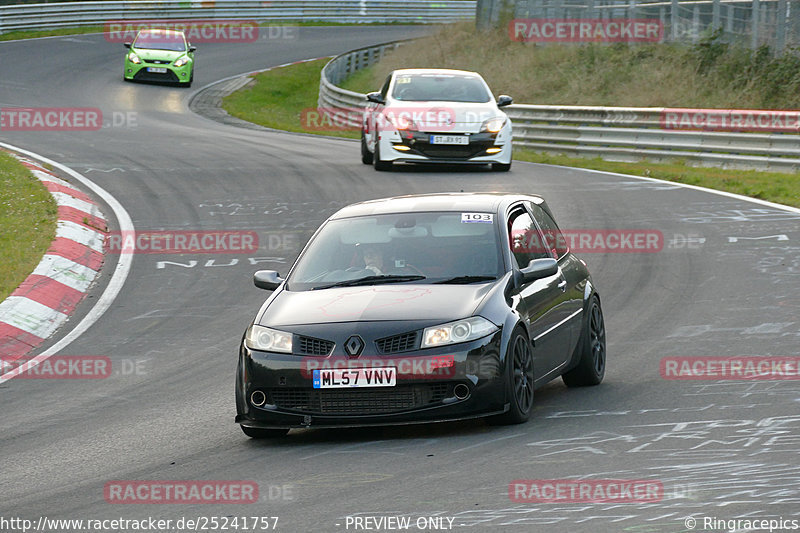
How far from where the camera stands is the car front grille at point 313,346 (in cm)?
784

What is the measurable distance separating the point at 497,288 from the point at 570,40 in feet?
105

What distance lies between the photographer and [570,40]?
39.3 metres

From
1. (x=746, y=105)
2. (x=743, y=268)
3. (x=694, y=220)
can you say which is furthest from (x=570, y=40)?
(x=743, y=268)

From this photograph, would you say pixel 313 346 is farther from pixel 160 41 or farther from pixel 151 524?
pixel 160 41

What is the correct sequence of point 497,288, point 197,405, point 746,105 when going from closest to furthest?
point 497,288 → point 197,405 → point 746,105

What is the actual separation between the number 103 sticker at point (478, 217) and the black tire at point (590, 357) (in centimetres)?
109

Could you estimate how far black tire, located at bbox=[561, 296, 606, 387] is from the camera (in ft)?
30.9

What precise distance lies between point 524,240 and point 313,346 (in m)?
1.98

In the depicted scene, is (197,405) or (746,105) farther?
(746,105)

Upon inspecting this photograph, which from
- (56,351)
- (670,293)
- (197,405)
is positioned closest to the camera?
(197,405)

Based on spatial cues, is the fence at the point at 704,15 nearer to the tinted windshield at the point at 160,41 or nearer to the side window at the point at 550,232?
the tinted windshield at the point at 160,41

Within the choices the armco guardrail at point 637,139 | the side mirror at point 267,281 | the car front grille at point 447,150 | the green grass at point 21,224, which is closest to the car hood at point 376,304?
the side mirror at point 267,281

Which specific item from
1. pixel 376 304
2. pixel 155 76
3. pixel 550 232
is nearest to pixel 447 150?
pixel 550 232

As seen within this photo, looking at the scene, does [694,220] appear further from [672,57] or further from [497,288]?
[672,57]
